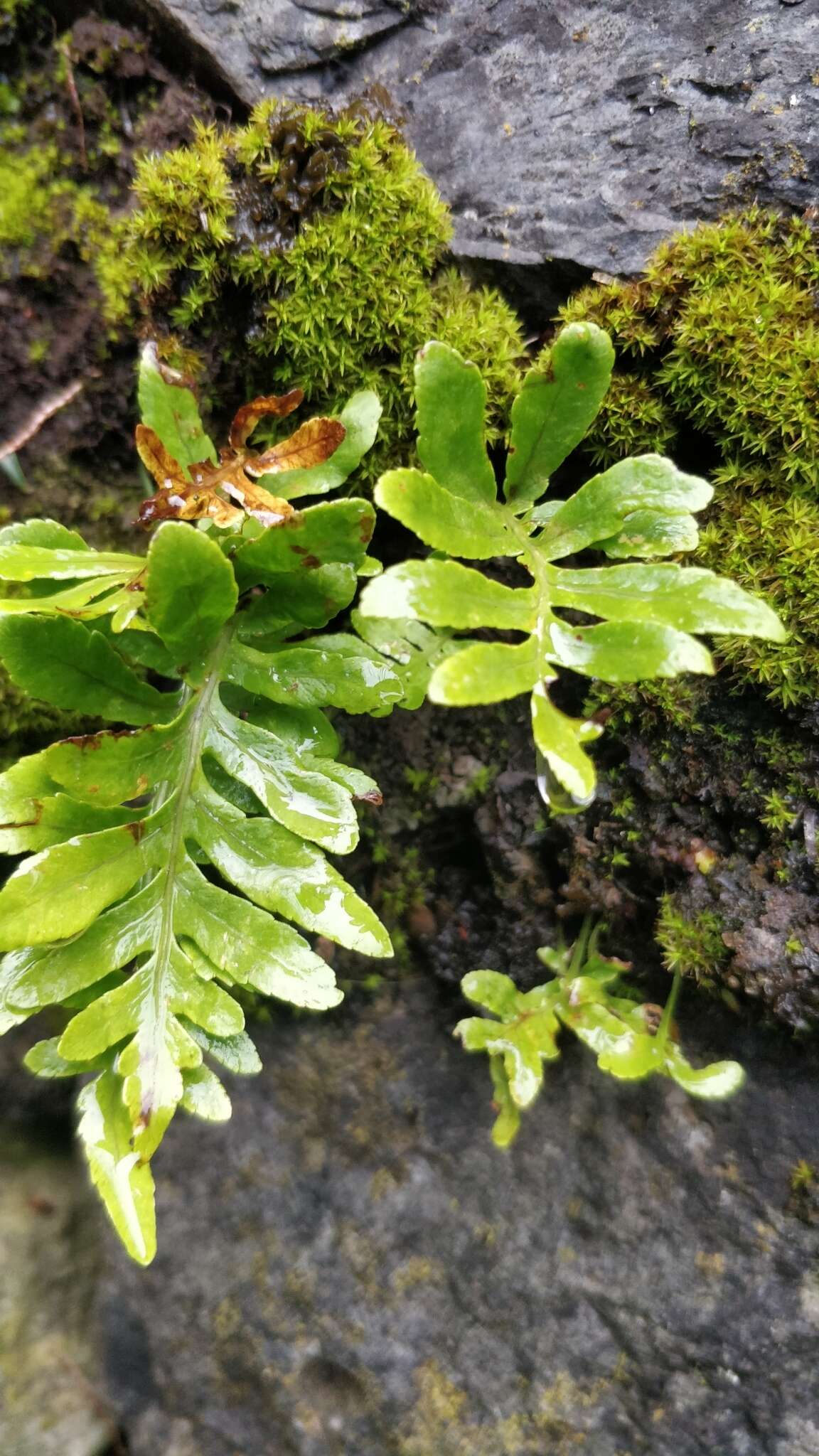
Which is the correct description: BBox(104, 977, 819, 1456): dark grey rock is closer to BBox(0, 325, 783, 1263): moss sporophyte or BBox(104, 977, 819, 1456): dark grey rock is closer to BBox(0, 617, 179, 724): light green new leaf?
BBox(0, 325, 783, 1263): moss sporophyte

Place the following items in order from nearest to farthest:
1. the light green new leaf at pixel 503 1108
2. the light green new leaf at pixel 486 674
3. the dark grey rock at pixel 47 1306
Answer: the light green new leaf at pixel 486 674 < the light green new leaf at pixel 503 1108 < the dark grey rock at pixel 47 1306

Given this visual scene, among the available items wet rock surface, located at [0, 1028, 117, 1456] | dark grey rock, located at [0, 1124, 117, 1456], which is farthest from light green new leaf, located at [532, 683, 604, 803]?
Answer: dark grey rock, located at [0, 1124, 117, 1456]

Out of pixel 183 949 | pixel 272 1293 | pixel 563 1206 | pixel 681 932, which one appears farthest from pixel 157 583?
pixel 272 1293

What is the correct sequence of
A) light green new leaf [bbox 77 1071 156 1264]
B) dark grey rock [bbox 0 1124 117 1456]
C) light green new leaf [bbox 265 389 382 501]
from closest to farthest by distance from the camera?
light green new leaf [bbox 77 1071 156 1264]
light green new leaf [bbox 265 389 382 501]
dark grey rock [bbox 0 1124 117 1456]

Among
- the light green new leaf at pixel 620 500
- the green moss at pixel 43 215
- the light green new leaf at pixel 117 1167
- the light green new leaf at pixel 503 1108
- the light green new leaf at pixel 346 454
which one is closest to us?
the light green new leaf at pixel 117 1167

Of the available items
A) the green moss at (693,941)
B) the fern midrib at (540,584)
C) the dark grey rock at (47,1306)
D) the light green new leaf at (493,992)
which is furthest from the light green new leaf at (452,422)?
the dark grey rock at (47,1306)

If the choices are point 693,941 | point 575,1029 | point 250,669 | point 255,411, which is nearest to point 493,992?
point 575,1029

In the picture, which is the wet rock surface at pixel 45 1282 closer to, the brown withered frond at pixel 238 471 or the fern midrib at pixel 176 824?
the fern midrib at pixel 176 824
